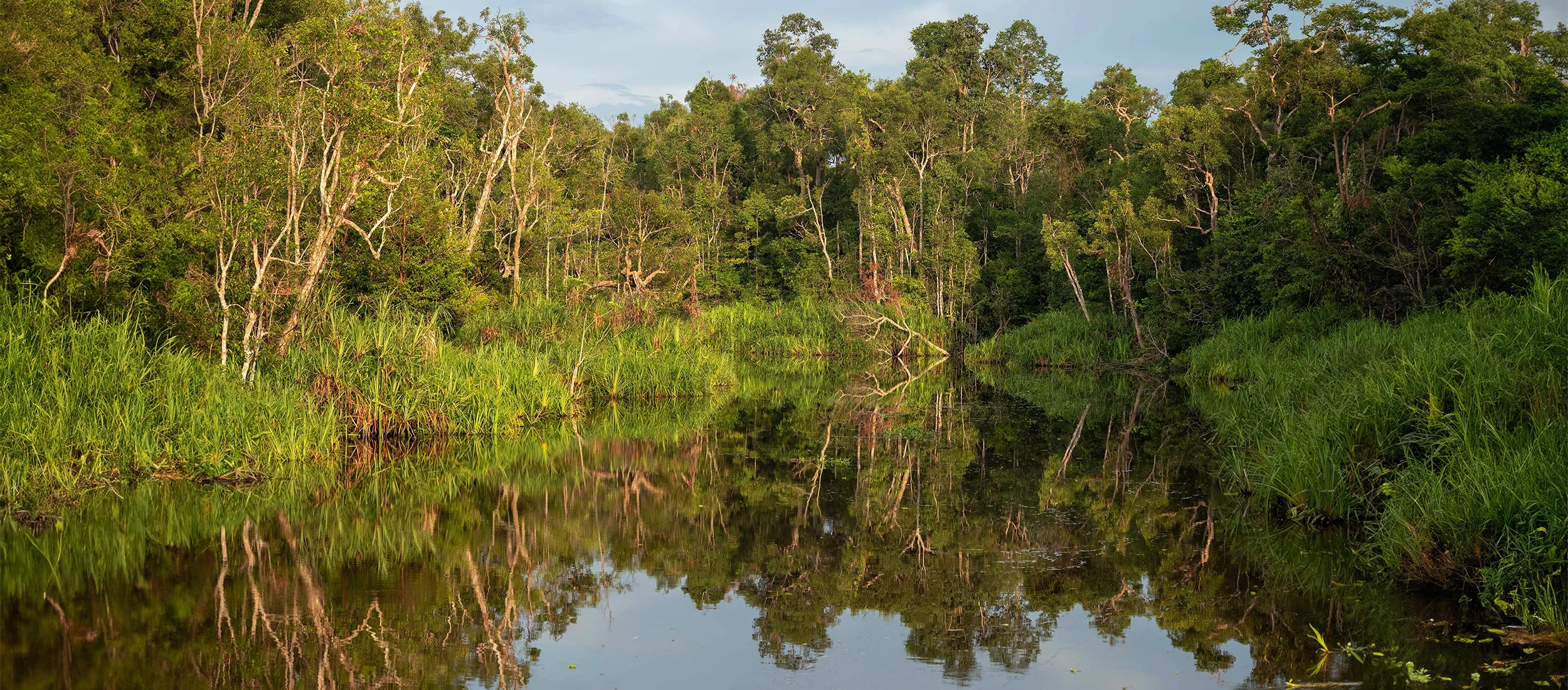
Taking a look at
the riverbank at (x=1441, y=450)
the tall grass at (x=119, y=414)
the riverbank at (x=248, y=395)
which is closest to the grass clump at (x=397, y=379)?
the riverbank at (x=248, y=395)

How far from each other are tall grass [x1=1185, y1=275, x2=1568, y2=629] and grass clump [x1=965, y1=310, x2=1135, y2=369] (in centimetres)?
1750

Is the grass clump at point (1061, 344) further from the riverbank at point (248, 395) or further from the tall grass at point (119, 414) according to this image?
the tall grass at point (119, 414)

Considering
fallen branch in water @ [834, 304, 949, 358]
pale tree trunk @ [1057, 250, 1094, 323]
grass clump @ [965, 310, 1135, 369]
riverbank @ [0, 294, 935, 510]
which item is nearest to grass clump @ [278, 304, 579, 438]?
riverbank @ [0, 294, 935, 510]

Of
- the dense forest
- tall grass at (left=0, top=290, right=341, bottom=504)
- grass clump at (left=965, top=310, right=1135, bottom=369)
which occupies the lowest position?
grass clump at (left=965, top=310, right=1135, bottom=369)

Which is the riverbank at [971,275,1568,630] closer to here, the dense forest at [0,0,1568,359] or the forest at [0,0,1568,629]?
the forest at [0,0,1568,629]

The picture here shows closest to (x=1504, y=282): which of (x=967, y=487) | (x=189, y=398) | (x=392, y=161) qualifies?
(x=967, y=487)

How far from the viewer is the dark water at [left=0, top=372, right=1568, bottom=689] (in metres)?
5.83

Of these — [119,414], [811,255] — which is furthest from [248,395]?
[811,255]

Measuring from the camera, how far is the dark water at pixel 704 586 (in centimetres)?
583

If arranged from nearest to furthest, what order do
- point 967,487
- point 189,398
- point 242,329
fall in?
point 189,398
point 967,487
point 242,329

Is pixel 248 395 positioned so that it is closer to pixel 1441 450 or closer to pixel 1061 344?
pixel 1441 450

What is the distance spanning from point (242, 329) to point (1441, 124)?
75.8 feet

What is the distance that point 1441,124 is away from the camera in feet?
72.0

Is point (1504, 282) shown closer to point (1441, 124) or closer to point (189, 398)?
point (1441, 124)
